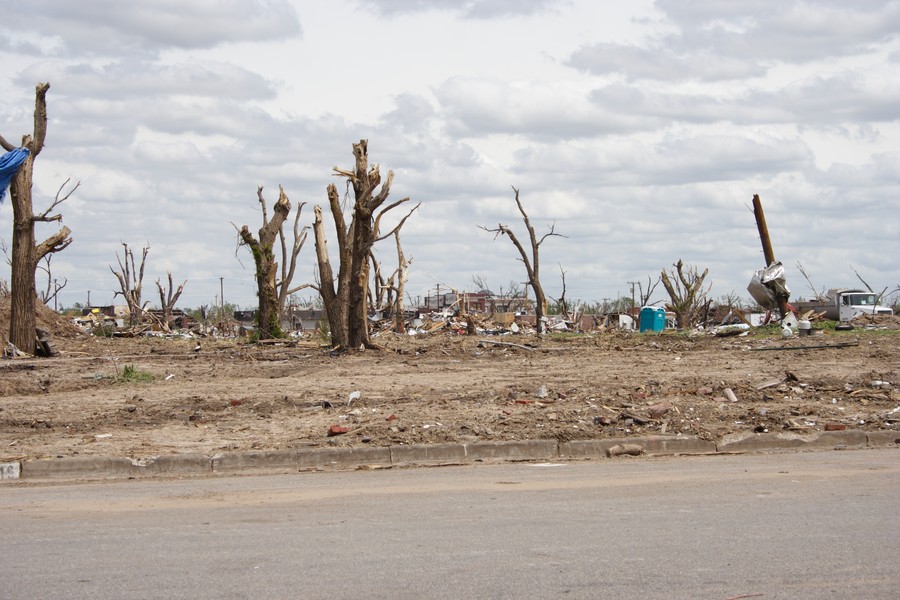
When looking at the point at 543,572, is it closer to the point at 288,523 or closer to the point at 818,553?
the point at 818,553

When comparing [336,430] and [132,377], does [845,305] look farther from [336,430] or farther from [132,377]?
[336,430]

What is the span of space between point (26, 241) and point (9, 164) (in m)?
2.03

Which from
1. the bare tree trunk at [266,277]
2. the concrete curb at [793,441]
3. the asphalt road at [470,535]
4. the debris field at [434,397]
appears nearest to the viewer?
the asphalt road at [470,535]

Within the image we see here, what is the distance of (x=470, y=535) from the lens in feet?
22.9

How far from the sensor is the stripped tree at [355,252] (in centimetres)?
2177

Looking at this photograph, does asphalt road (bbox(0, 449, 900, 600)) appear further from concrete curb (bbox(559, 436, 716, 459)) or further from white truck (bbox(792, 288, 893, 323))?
white truck (bbox(792, 288, 893, 323))

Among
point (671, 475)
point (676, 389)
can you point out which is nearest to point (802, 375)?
point (676, 389)

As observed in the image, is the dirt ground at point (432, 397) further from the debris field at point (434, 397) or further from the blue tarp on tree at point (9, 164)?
the blue tarp on tree at point (9, 164)

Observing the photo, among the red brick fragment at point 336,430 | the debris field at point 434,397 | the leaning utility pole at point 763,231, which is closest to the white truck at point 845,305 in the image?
the leaning utility pole at point 763,231

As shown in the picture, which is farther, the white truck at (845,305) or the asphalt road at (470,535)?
the white truck at (845,305)

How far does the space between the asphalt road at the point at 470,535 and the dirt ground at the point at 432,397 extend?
5.31 feet

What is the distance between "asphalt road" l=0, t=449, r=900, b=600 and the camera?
5727 mm

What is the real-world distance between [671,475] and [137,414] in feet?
23.7

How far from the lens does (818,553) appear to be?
6359 mm
